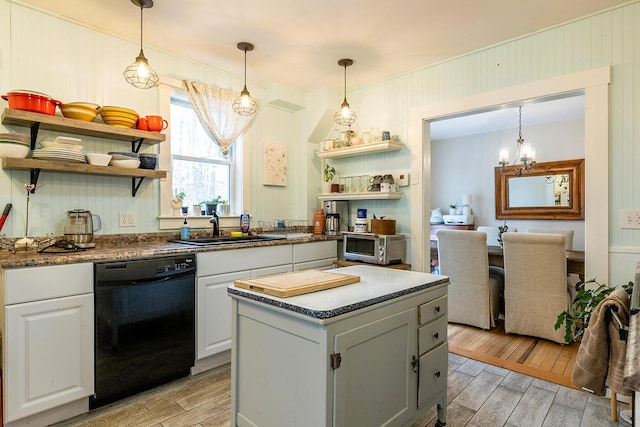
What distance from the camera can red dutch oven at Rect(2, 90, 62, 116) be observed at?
210 centimetres

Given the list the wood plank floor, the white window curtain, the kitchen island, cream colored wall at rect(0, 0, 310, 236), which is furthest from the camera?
the white window curtain

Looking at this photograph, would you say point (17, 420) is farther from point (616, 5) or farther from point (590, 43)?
point (616, 5)

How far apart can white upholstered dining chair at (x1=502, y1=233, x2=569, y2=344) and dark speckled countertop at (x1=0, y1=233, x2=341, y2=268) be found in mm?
1996

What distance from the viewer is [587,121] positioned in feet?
8.12

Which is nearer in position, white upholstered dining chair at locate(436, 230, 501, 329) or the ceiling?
the ceiling

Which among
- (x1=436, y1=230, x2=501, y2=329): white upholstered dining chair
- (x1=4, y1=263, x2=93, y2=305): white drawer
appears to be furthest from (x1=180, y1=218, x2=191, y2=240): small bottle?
(x1=436, y1=230, x2=501, y2=329): white upholstered dining chair

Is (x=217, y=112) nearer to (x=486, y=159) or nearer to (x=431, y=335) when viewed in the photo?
(x=431, y=335)

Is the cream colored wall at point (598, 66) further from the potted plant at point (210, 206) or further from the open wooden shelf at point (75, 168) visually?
the open wooden shelf at point (75, 168)

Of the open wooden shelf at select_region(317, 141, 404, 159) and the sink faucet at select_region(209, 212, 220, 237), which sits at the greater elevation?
the open wooden shelf at select_region(317, 141, 404, 159)

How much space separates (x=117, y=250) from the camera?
2201mm

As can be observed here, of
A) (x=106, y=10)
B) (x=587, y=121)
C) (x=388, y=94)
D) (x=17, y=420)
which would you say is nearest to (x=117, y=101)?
(x=106, y=10)

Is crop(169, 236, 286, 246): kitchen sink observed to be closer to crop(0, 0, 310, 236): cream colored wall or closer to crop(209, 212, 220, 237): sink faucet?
crop(209, 212, 220, 237): sink faucet

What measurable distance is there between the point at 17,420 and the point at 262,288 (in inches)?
62.2

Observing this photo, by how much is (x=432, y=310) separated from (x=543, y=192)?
15.7 feet
